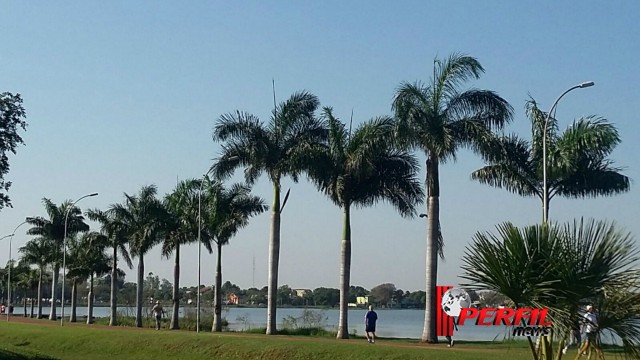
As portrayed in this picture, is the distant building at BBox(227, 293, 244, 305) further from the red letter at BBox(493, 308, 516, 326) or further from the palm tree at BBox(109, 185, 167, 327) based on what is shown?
the red letter at BBox(493, 308, 516, 326)

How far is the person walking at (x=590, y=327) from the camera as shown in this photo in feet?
48.2

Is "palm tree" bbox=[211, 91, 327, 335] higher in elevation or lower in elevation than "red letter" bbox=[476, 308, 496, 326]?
higher

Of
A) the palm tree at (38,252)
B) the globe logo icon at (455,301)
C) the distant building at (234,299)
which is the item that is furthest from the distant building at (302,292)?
the globe logo icon at (455,301)

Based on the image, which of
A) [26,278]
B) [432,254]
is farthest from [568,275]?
[26,278]

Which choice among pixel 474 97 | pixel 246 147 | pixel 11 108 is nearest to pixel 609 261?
pixel 11 108

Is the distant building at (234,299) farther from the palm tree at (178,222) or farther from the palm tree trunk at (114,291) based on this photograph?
the palm tree at (178,222)

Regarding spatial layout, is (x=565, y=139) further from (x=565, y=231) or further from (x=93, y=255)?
(x=93, y=255)

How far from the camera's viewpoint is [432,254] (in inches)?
1464

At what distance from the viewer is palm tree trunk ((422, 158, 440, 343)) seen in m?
37.2

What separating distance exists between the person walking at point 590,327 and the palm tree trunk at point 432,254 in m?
22.1

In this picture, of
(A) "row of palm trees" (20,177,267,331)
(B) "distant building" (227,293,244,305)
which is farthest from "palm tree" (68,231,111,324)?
(B) "distant building" (227,293,244,305)

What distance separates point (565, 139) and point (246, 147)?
644 inches

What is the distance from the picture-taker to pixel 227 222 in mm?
54719

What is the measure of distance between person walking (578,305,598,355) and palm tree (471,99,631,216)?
23.5 meters
